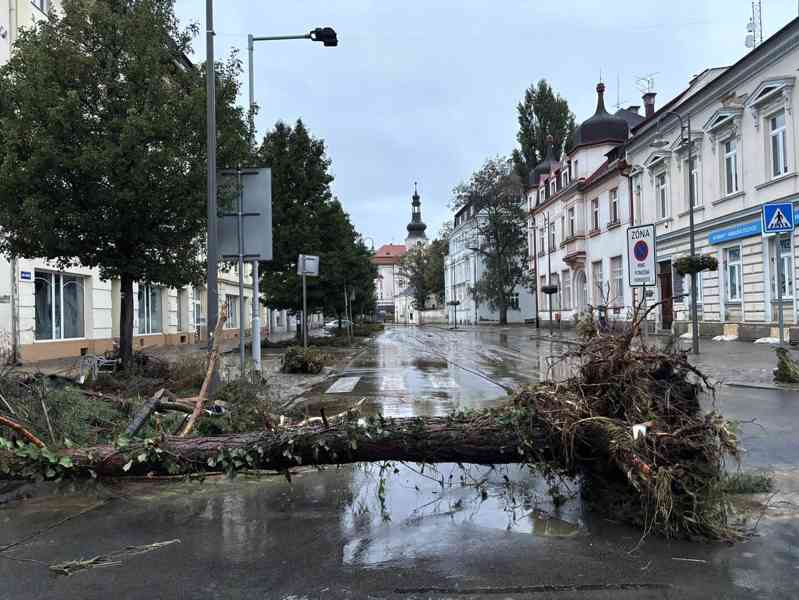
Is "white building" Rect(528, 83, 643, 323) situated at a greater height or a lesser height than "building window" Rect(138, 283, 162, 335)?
greater

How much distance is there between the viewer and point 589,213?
1625 inches

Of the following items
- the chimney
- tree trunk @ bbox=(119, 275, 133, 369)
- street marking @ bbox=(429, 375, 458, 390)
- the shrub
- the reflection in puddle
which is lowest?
street marking @ bbox=(429, 375, 458, 390)

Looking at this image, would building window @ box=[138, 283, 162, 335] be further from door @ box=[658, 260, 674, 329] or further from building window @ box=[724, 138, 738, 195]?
building window @ box=[724, 138, 738, 195]

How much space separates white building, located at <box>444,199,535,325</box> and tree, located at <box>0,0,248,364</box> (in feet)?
156

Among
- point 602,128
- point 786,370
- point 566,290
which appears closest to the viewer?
point 786,370

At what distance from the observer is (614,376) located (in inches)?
169

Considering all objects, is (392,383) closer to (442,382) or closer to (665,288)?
(442,382)

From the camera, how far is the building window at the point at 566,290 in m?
45.2

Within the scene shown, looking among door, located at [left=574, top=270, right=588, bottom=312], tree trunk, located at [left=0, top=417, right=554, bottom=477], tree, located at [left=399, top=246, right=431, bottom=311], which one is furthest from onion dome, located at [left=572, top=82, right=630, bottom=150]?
tree, located at [left=399, top=246, right=431, bottom=311]

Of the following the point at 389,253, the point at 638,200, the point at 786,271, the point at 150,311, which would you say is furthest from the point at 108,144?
the point at 389,253

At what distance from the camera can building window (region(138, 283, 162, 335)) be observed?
85.4ft

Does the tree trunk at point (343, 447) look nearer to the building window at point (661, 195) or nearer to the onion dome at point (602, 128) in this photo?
the building window at point (661, 195)

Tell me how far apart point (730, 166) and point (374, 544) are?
24678mm

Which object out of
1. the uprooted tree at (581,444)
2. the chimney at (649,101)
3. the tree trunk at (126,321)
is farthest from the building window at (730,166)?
the uprooted tree at (581,444)
